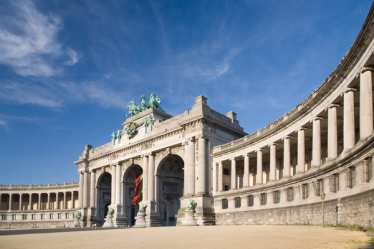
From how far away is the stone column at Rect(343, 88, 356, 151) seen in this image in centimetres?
3275

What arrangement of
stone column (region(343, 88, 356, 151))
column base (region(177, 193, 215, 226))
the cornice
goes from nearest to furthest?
the cornice, stone column (region(343, 88, 356, 151)), column base (region(177, 193, 215, 226))

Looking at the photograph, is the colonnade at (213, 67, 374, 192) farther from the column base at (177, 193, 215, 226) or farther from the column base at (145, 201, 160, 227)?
the column base at (145, 201, 160, 227)

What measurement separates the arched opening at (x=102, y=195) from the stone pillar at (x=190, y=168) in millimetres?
35413

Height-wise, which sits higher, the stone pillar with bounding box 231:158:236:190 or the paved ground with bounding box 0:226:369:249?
the stone pillar with bounding box 231:158:236:190

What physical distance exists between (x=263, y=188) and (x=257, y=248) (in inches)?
1473

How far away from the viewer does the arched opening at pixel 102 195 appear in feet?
323

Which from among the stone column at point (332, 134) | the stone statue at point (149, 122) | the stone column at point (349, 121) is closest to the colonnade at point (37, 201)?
the stone statue at point (149, 122)

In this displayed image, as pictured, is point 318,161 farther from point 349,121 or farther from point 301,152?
point 349,121

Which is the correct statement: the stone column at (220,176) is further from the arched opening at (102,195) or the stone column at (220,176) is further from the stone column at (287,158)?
the arched opening at (102,195)

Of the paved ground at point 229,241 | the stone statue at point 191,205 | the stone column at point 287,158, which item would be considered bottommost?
the stone statue at point 191,205

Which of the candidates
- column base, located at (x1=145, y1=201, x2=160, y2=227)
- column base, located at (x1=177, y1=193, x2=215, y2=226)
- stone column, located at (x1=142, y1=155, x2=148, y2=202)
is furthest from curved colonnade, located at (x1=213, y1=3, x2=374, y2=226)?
stone column, located at (x1=142, y1=155, x2=148, y2=202)

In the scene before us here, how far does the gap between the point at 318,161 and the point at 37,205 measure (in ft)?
353

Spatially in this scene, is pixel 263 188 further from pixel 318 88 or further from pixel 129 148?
pixel 129 148

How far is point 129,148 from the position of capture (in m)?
85.1
